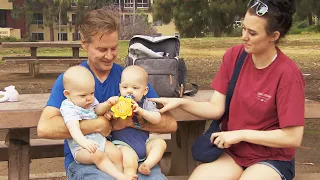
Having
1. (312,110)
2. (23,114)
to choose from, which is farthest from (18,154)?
(312,110)

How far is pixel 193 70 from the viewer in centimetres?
1223

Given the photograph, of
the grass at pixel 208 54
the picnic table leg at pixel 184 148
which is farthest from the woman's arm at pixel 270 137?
the grass at pixel 208 54

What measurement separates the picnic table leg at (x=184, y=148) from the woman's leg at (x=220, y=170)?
101 cm

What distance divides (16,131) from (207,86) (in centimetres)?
606

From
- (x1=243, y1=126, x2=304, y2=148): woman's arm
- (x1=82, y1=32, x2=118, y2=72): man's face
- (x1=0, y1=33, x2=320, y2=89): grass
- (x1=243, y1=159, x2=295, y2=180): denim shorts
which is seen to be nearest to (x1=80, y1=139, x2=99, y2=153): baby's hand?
(x1=82, y1=32, x2=118, y2=72): man's face

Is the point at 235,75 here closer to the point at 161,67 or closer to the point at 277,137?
the point at 277,137

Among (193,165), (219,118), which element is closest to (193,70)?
(193,165)

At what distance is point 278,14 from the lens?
246 cm

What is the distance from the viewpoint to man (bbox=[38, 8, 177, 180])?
2457 millimetres

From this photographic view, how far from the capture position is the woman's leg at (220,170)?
8.52ft

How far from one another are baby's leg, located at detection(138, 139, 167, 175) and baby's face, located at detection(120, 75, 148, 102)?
242mm

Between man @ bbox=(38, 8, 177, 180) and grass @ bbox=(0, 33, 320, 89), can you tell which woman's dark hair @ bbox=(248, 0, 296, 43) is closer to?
man @ bbox=(38, 8, 177, 180)

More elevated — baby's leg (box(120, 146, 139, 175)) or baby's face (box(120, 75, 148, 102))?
baby's face (box(120, 75, 148, 102))

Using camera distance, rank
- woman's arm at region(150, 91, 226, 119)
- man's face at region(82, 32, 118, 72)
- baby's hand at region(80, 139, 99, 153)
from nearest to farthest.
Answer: baby's hand at region(80, 139, 99, 153) < man's face at region(82, 32, 118, 72) < woman's arm at region(150, 91, 226, 119)
